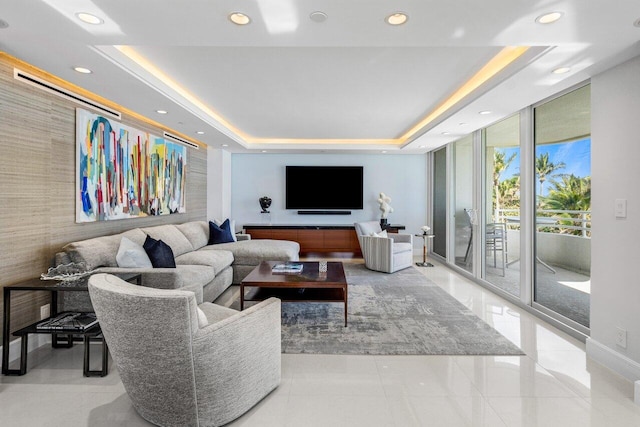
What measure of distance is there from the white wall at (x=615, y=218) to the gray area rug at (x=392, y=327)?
67 centimetres

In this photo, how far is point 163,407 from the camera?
171cm

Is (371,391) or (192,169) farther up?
(192,169)

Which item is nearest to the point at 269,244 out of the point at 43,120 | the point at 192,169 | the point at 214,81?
the point at 192,169

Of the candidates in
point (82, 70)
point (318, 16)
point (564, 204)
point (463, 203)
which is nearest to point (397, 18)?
point (318, 16)

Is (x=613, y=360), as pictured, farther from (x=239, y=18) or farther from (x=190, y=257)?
(x=190, y=257)

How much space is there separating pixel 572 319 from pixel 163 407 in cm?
355

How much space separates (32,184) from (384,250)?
4.49 meters

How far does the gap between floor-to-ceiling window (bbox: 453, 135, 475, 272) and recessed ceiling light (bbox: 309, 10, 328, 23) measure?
392cm

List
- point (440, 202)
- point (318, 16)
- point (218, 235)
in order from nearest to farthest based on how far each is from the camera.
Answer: point (318, 16), point (218, 235), point (440, 202)

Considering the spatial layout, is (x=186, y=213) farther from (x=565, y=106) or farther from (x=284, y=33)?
(x=565, y=106)

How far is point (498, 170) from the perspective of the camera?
4402 mm

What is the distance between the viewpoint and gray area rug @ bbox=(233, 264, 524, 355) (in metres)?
2.71

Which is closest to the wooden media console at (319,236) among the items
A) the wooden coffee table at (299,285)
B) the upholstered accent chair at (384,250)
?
the upholstered accent chair at (384,250)

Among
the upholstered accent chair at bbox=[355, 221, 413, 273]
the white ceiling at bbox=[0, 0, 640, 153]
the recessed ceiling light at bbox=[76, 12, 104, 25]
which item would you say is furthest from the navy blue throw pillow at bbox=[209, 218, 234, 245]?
the recessed ceiling light at bbox=[76, 12, 104, 25]
